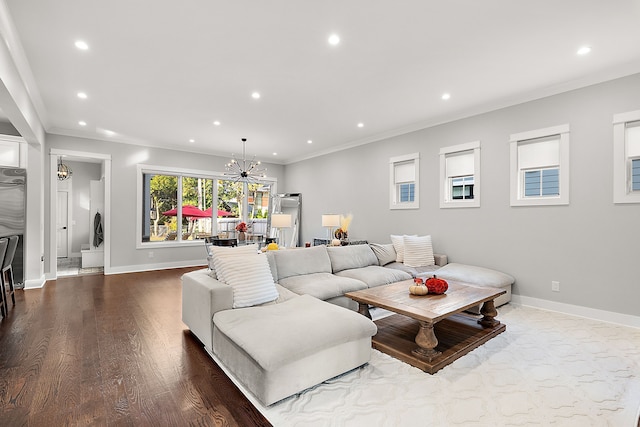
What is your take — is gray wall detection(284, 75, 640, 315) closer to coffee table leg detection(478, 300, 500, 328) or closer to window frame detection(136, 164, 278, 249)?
coffee table leg detection(478, 300, 500, 328)

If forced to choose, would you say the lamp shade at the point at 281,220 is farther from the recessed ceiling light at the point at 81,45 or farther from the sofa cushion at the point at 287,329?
the recessed ceiling light at the point at 81,45

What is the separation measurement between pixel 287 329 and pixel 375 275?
7.32 feet

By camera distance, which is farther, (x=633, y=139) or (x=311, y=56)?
(x=633, y=139)

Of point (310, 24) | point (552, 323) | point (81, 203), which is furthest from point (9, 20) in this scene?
point (81, 203)

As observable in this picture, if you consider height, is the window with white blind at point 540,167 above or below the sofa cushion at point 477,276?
above

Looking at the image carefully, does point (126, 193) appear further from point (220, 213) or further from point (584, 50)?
point (584, 50)

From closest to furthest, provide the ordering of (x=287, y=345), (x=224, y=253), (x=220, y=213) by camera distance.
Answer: (x=287, y=345) → (x=224, y=253) → (x=220, y=213)

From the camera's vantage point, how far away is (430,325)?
8.19 ft

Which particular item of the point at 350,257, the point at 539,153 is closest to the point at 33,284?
the point at 350,257

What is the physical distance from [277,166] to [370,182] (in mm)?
3555

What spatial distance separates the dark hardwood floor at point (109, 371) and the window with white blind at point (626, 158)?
14.4ft

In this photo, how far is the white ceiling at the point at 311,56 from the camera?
8.38 ft

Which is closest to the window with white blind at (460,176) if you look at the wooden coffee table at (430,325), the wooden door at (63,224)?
the wooden coffee table at (430,325)

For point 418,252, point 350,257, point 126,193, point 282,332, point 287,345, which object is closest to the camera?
point 287,345
